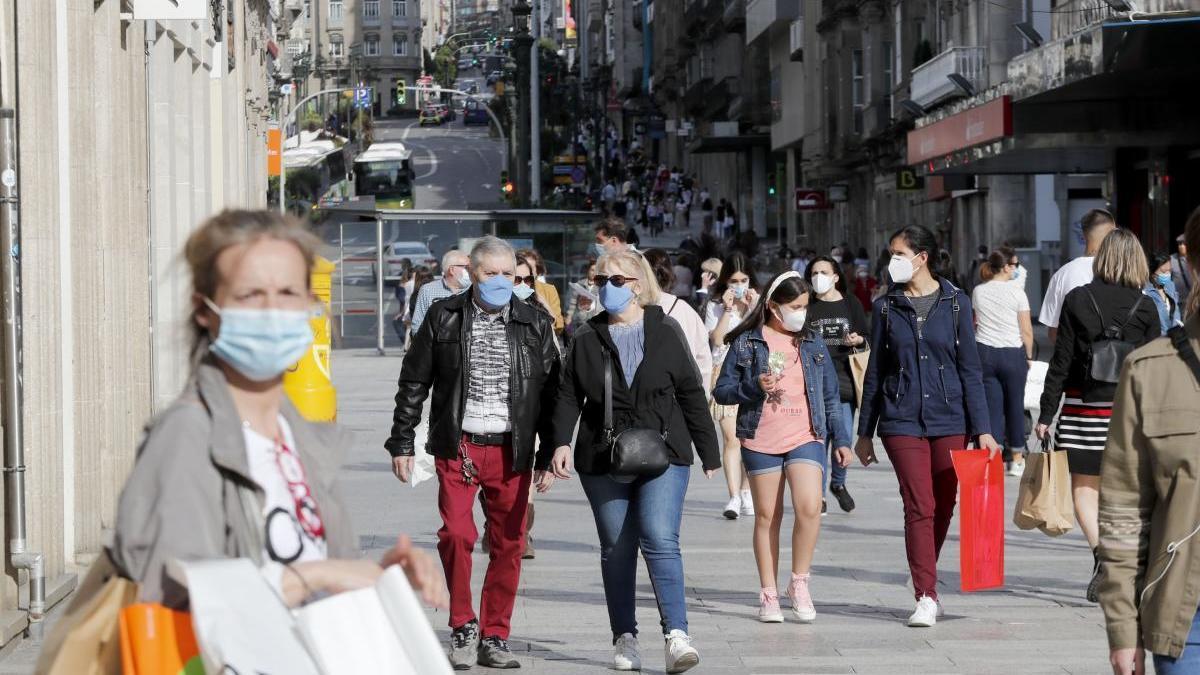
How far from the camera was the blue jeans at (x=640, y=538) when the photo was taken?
8.35m

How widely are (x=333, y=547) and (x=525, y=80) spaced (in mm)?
40712

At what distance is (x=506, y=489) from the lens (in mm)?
8625

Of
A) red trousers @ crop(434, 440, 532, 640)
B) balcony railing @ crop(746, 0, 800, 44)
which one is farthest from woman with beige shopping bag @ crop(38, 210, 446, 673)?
balcony railing @ crop(746, 0, 800, 44)

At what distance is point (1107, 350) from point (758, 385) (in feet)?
5.27

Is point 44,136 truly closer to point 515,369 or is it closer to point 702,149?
point 515,369

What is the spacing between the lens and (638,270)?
28.3ft

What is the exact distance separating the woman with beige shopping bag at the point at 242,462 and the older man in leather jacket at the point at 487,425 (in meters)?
4.85

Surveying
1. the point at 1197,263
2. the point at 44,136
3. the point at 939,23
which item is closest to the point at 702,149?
the point at 939,23

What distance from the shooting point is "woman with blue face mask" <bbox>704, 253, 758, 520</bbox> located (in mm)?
13828

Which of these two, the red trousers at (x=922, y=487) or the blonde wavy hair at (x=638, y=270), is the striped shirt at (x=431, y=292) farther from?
the blonde wavy hair at (x=638, y=270)

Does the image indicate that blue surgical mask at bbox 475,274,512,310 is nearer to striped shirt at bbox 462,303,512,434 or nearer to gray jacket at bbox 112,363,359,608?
striped shirt at bbox 462,303,512,434

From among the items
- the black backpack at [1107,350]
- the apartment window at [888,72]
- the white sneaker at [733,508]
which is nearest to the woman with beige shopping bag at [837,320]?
the white sneaker at [733,508]

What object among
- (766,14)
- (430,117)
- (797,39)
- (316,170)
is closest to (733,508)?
(797,39)

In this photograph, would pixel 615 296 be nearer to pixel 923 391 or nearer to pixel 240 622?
pixel 923 391
